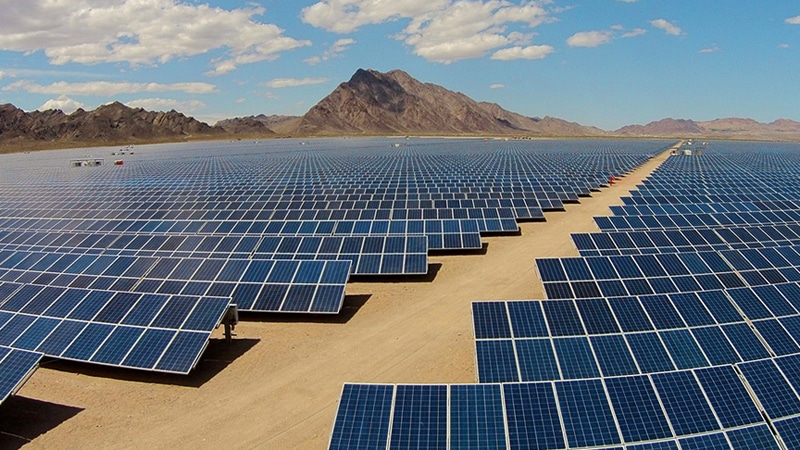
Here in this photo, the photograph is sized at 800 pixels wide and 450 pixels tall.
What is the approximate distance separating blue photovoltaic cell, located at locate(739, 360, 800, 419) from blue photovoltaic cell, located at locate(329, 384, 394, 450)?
6.93 metres

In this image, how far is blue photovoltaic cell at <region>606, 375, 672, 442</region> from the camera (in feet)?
29.8

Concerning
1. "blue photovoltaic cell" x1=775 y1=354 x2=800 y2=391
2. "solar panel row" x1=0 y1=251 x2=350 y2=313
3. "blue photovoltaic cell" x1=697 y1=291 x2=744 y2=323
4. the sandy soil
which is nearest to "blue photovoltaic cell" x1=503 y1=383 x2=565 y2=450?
the sandy soil

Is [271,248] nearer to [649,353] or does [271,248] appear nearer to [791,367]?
[649,353]

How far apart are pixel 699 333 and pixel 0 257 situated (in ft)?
93.5

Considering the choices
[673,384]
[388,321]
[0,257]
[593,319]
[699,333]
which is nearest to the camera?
[673,384]

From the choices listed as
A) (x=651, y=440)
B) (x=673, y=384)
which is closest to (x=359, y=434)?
(x=651, y=440)

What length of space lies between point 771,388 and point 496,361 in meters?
5.42

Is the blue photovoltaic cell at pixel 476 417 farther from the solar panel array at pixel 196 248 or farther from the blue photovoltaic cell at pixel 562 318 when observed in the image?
the solar panel array at pixel 196 248

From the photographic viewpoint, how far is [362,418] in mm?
9680

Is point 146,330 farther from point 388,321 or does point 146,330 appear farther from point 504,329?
point 504,329

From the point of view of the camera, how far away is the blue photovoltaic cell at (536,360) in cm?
1215

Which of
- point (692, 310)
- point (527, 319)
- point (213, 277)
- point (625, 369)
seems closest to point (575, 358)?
point (625, 369)

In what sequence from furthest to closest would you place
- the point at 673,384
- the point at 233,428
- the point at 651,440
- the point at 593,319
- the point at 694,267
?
the point at 694,267 → the point at 593,319 → the point at 233,428 → the point at 673,384 → the point at 651,440

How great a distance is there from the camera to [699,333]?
13.4 metres
